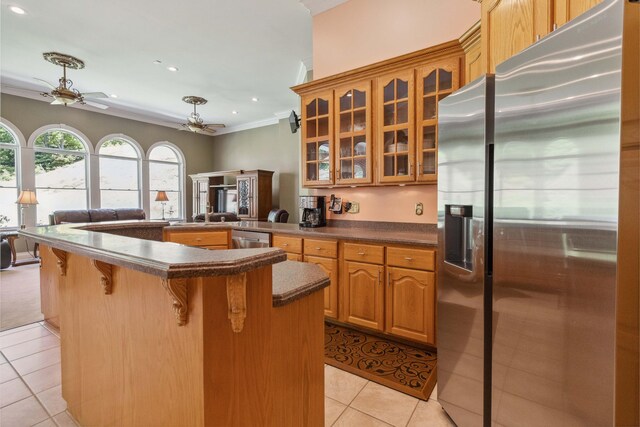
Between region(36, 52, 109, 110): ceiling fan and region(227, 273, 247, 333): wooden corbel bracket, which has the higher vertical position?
region(36, 52, 109, 110): ceiling fan

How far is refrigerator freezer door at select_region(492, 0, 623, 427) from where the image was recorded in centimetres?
91

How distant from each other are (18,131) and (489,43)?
25.9 ft

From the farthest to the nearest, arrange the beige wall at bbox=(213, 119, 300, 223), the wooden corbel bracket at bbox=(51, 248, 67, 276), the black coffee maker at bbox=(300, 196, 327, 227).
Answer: the beige wall at bbox=(213, 119, 300, 223), the black coffee maker at bbox=(300, 196, 327, 227), the wooden corbel bracket at bbox=(51, 248, 67, 276)

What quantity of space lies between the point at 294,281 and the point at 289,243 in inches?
74.2

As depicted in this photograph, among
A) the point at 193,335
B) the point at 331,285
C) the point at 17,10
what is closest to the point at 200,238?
the point at 331,285

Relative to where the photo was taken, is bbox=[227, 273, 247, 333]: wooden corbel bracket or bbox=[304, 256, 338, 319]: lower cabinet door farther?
bbox=[304, 256, 338, 319]: lower cabinet door

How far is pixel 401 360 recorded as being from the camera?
2305 millimetres

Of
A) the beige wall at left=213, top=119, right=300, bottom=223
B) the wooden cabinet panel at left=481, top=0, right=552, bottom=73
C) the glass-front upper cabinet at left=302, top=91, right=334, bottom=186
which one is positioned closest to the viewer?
the wooden cabinet panel at left=481, top=0, right=552, bottom=73

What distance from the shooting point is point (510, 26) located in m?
1.60

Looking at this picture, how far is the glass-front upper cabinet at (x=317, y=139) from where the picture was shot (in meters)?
3.27

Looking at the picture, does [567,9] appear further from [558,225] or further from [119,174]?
[119,174]

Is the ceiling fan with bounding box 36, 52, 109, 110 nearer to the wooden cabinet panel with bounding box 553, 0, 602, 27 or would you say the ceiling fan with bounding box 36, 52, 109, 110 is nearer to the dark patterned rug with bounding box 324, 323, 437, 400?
the dark patterned rug with bounding box 324, 323, 437, 400

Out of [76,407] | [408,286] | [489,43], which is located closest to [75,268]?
[76,407]

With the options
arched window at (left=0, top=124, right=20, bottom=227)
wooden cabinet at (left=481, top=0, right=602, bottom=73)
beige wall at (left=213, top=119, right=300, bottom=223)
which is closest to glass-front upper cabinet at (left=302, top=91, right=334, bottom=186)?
wooden cabinet at (left=481, top=0, right=602, bottom=73)
